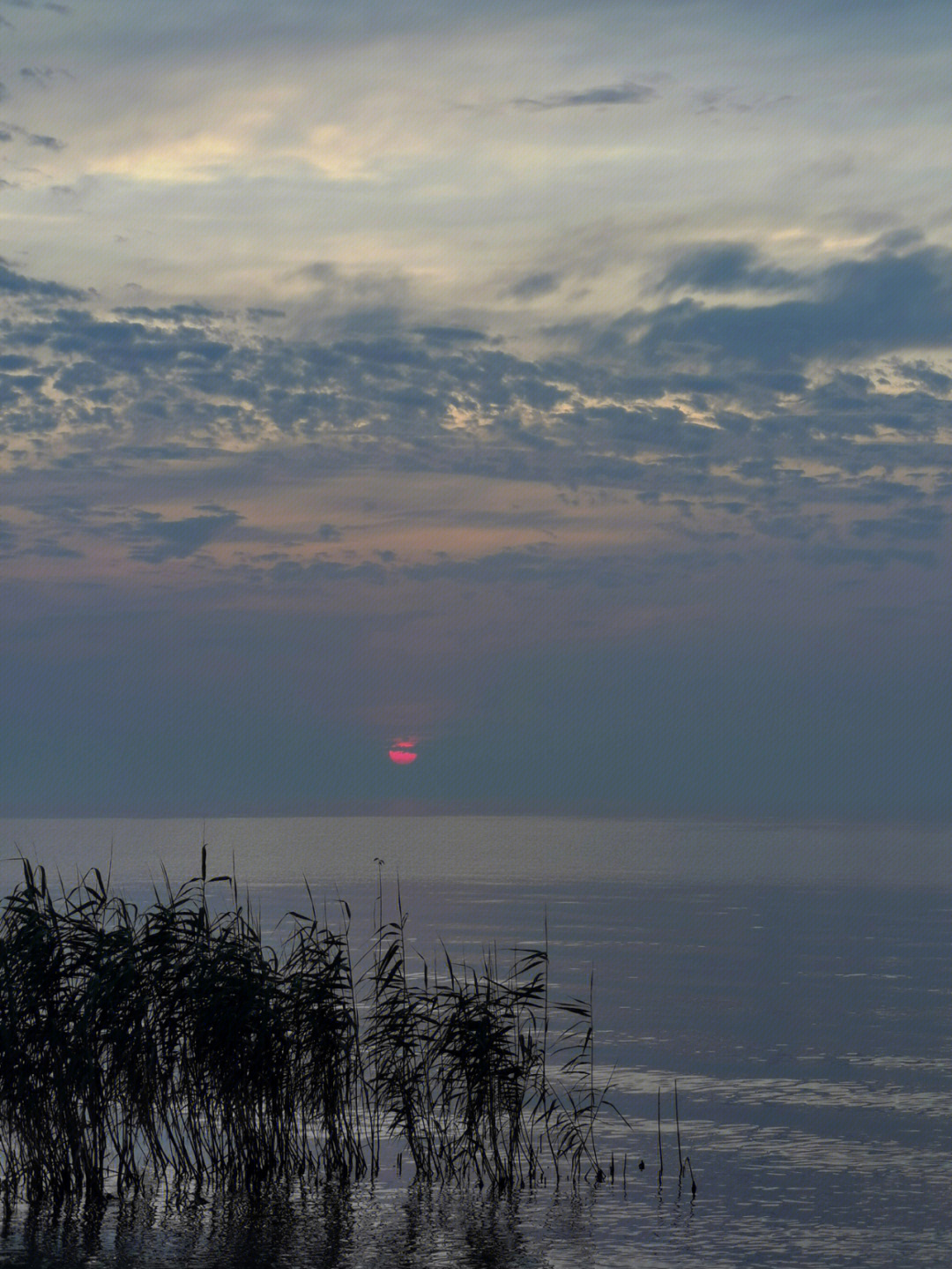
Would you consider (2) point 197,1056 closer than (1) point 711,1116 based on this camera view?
Yes

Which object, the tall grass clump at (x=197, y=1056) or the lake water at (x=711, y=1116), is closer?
the lake water at (x=711, y=1116)

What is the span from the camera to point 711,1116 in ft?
113

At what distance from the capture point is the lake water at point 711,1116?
1898 cm

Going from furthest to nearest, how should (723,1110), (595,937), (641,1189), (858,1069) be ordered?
(595,937), (858,1069), (723,1110), (641,1189)

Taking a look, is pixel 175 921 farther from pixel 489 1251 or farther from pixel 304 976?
pixel 489 1251

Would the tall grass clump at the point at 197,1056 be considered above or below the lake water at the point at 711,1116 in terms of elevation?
above

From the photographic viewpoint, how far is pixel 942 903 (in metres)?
107

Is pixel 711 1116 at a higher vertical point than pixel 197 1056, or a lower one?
lower

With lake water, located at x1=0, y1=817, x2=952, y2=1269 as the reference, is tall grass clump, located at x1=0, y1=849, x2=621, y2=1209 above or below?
above

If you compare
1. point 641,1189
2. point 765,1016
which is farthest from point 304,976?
point 765,1016

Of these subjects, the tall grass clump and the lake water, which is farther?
the tall grass clump

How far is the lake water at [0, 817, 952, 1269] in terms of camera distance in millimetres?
18984

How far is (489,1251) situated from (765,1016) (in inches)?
1444

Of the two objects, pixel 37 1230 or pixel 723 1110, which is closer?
pixel 37 1230
